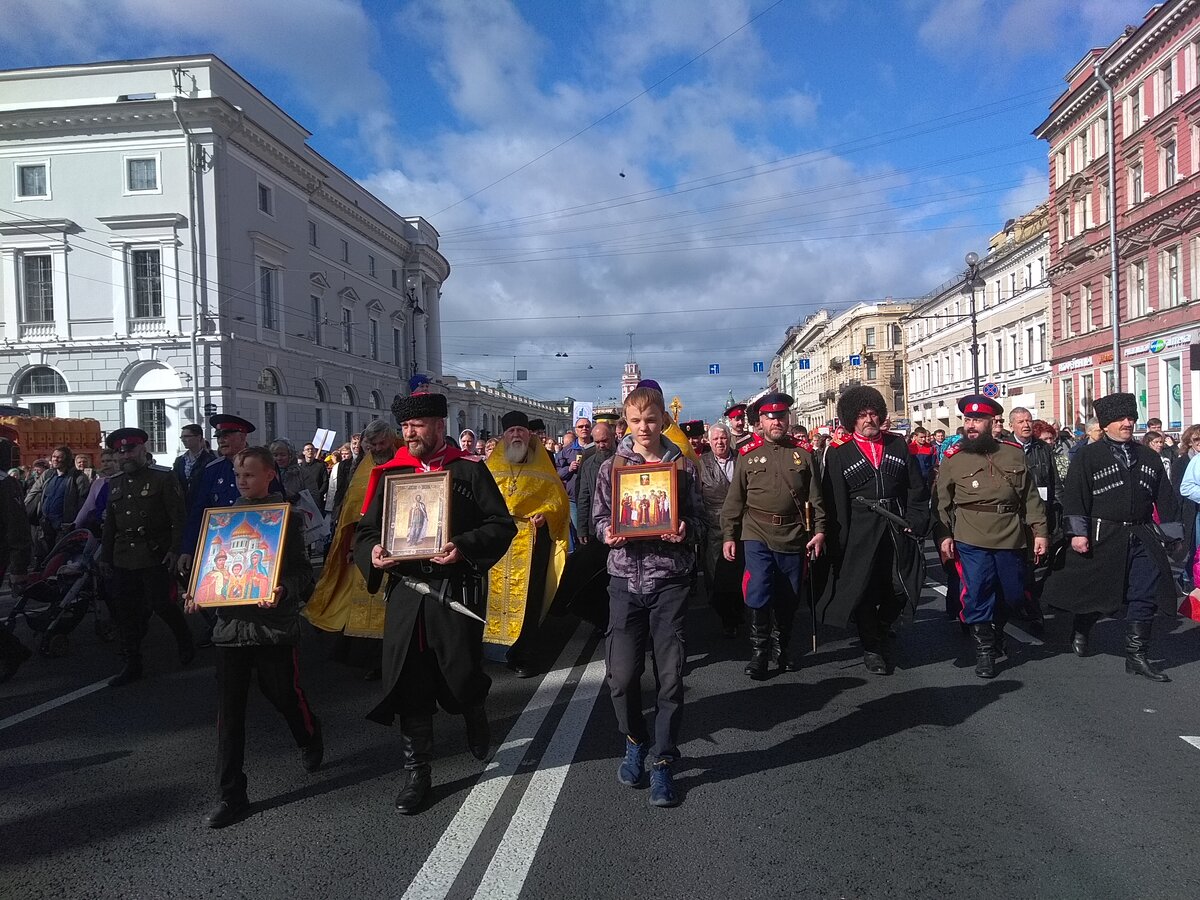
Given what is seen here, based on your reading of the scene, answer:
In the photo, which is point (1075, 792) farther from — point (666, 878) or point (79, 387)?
point (79, 387)

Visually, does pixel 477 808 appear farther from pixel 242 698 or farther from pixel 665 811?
pixel 242 698

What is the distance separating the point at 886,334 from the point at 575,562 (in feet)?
255

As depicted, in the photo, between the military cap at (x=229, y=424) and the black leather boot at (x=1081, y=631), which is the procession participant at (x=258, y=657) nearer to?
the military cap at (x=229, y=424)

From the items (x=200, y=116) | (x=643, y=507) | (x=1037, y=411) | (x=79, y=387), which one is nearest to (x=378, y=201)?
(x=200, y=116)

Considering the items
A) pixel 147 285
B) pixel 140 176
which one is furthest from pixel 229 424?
pixel 140 176

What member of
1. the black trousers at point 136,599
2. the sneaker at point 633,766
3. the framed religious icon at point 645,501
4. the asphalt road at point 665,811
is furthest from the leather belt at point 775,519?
the black trousers at point 136,599

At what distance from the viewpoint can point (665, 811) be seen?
3873mm

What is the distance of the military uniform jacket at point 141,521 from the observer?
6520 mm

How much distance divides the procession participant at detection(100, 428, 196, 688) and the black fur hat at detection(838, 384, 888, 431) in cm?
527

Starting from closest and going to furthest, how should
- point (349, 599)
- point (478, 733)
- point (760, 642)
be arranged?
point (478, 733) < point (760, 642) < point (349, 599)

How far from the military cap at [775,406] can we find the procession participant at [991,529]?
4.81 ft

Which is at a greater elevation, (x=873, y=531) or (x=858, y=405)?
(x=858, y=405)

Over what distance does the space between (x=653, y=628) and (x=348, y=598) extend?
3.15 meters

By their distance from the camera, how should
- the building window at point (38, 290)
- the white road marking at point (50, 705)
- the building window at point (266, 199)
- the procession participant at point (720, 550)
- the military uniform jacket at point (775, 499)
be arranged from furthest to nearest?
the building window at point (266, 199), the building window at point (38, 290), the procession participant at point (720, 550), the military uniform jacket at point (775, 499), the white road marking at point (50, 705)
